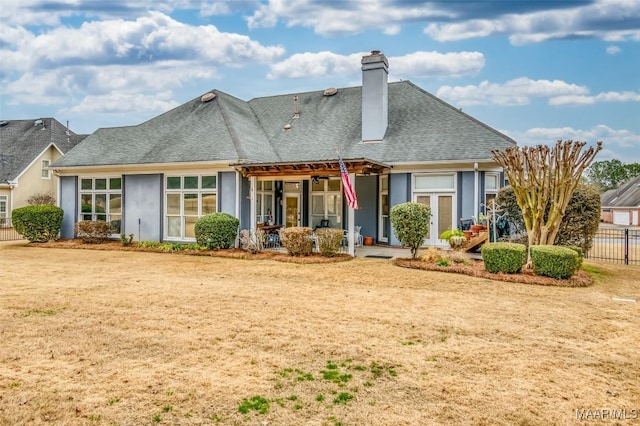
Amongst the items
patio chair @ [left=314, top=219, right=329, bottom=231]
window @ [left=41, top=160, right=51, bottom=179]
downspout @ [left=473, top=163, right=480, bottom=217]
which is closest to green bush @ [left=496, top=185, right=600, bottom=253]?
downspout @ [left=473, top=163, right=480, bottom=217]

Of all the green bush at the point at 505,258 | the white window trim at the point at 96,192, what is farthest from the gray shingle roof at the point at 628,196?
the white window trim at the point at 96,192

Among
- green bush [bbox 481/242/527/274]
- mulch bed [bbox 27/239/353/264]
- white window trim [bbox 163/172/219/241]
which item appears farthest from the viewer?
white window trim [bbox 163/172/219/241]

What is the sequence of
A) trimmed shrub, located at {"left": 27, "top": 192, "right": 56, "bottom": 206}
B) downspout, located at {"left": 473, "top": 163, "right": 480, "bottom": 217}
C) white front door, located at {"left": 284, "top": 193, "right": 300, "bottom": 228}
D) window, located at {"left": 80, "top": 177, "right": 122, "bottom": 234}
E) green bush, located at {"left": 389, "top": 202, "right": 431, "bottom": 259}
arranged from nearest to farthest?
green bush, located at {"left": 389, "top": 202, "right": 431, "bottom": 259} → downspout, located at {"left": 473, "top": 163, "right": 480, "bottom": 217} → window, located at {"left": 80, "top": 177, "right": 122, "bottom": 234} → white front door, located at {"left": 284, "top": 193, "right": 300, "bottom": 228} → trimmed shrub, located at {"left": 27, "top": 192, "right": 56, "bottom": 206}

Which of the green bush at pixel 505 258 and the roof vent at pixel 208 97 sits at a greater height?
the roof vent at pixel 208 97

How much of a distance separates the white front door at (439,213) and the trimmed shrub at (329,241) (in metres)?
3.83

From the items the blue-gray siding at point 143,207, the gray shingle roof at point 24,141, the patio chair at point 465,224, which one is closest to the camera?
the patio chair at point 465,224

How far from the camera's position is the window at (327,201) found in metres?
16.1

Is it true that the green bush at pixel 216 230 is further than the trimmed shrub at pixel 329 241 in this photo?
Yes

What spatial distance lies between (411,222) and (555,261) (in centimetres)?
361

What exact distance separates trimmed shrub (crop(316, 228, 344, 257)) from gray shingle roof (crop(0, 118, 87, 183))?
23422 mm

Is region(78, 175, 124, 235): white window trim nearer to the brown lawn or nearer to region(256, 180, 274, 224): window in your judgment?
region(256, 180, 274, 224): window

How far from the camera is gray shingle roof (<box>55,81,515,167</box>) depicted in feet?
47.9

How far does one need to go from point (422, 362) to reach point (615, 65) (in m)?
18.0

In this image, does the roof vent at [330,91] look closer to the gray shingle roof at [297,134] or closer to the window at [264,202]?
the gray shingle roof at [297,134]
